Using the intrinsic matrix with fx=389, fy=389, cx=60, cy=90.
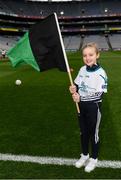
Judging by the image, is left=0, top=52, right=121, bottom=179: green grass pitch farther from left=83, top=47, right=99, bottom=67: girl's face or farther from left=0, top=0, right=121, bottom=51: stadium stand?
left=0, top=0, right=121, bottom=51: stadium stand

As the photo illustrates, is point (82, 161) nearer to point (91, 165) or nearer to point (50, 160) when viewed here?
point (91, 165)

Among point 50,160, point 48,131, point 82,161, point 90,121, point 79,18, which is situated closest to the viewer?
point 90,121

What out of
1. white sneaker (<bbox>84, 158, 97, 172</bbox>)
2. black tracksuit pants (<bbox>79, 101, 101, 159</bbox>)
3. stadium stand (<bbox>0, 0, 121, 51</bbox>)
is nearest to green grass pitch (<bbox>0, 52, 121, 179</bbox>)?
white sneaker (<bbox>84, 158, 97, 172</bbox>)

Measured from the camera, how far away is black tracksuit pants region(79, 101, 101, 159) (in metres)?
5.84

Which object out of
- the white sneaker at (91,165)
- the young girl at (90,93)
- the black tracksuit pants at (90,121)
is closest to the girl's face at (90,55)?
the young girl at (90,93)

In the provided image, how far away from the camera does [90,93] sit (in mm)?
5789

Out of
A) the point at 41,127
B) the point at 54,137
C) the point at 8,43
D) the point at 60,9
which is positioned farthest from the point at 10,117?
the point at 60,9

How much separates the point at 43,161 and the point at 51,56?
171 centimetres

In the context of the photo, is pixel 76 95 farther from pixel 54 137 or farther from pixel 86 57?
pixel 54 137

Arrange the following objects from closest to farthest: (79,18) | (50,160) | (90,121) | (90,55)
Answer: (90,55), (90,121), (50,160), (79,18)

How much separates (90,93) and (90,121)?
1.45 feet

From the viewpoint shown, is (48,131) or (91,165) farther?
(48,131)

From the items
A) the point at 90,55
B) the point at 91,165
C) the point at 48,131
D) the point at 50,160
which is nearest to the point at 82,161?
the point at 91,165

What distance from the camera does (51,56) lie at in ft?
20.2
